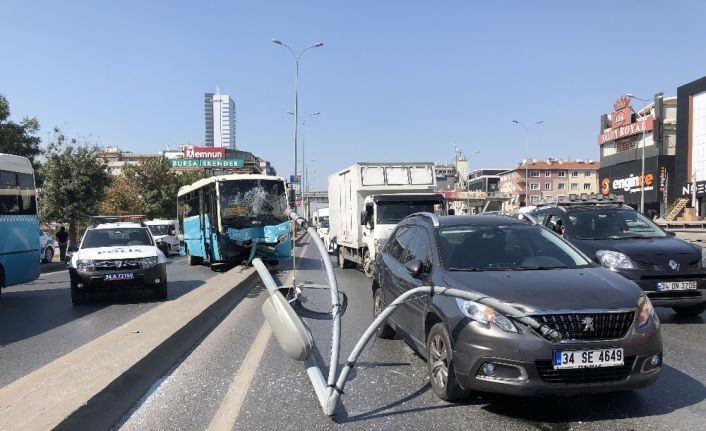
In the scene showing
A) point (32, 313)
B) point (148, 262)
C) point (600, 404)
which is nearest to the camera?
point (600, 404)

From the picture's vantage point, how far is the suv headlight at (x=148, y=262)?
11.3 m

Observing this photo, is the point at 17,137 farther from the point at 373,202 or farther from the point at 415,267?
the point at 415,267

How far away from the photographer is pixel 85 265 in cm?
1098

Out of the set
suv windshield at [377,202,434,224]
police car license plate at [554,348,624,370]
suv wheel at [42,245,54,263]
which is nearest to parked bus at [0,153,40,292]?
suv windshield at [377,202,434,224]

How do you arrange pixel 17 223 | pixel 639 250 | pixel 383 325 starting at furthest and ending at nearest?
pixel 17 223, pixel 639 250, pixel 383 325

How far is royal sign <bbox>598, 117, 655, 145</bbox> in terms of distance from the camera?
60.2 meters

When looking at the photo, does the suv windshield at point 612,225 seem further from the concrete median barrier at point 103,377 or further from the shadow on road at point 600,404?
the concrete median barrier at point 103,377

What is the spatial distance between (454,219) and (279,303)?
224 cm

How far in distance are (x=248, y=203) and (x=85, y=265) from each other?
7445mm

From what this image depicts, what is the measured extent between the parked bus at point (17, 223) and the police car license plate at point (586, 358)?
38.6ft

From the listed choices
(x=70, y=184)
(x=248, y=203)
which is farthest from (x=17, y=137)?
(x=248, y=203)

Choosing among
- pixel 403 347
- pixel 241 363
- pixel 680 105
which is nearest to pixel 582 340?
pixel 403 347

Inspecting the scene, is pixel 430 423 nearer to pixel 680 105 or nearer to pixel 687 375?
pixel 687 375

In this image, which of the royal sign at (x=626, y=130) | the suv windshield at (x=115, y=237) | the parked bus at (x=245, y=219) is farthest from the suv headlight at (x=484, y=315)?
the royal sign at (x=626, y=130)
